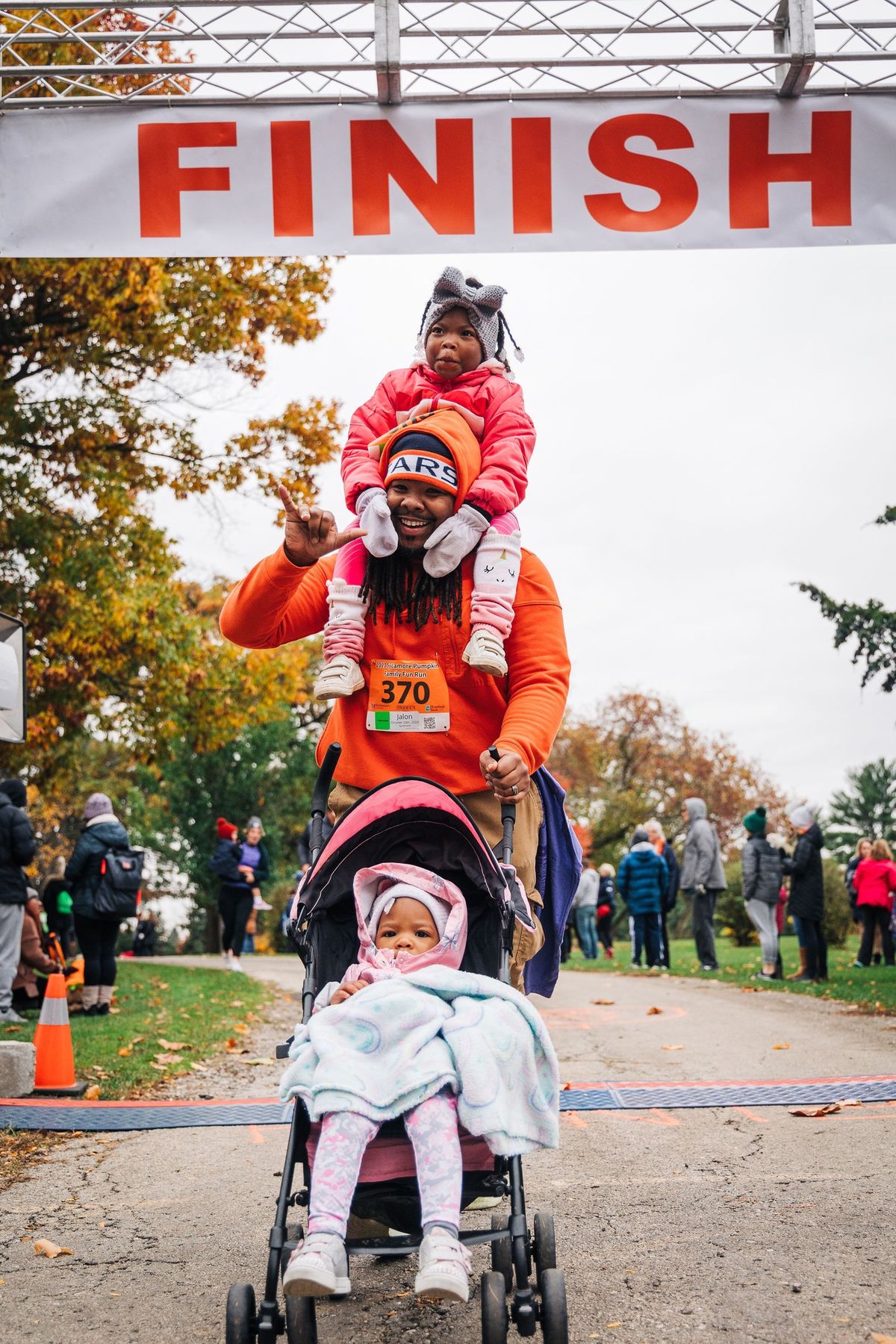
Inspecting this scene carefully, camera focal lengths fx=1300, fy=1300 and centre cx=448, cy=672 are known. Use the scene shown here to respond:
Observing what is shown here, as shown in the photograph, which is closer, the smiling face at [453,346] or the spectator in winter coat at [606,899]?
the smiling face at [453,346]

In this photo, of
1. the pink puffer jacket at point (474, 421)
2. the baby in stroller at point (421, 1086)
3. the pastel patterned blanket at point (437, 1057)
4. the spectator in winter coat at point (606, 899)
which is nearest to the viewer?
the baby in stroller at point (421, 1086)

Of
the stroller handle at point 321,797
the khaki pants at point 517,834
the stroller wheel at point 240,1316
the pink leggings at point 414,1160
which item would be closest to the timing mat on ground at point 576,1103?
the khaki pants at point 517,834

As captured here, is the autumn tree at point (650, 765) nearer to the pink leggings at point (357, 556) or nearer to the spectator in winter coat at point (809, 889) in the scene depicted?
the spectator in winter coat at point (809, 889)

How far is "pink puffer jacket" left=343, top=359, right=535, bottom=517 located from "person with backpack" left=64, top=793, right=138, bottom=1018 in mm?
6720

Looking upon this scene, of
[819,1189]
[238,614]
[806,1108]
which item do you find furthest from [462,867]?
[806,1108]

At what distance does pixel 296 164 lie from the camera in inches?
248

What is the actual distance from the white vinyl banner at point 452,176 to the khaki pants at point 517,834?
3.31 meters

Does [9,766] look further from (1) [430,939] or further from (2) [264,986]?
(1) [430,939]

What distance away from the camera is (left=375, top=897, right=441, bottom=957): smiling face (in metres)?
3.41

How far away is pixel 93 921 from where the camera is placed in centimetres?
1040

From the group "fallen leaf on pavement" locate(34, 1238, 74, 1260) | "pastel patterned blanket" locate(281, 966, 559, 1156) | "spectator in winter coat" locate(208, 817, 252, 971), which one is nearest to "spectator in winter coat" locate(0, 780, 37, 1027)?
"spectator in winter coat" locate(208, 817, 252, 971)

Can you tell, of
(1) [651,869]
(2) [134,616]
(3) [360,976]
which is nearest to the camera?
(3) [360,976]

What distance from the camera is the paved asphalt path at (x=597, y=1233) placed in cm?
331

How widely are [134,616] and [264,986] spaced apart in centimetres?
457
